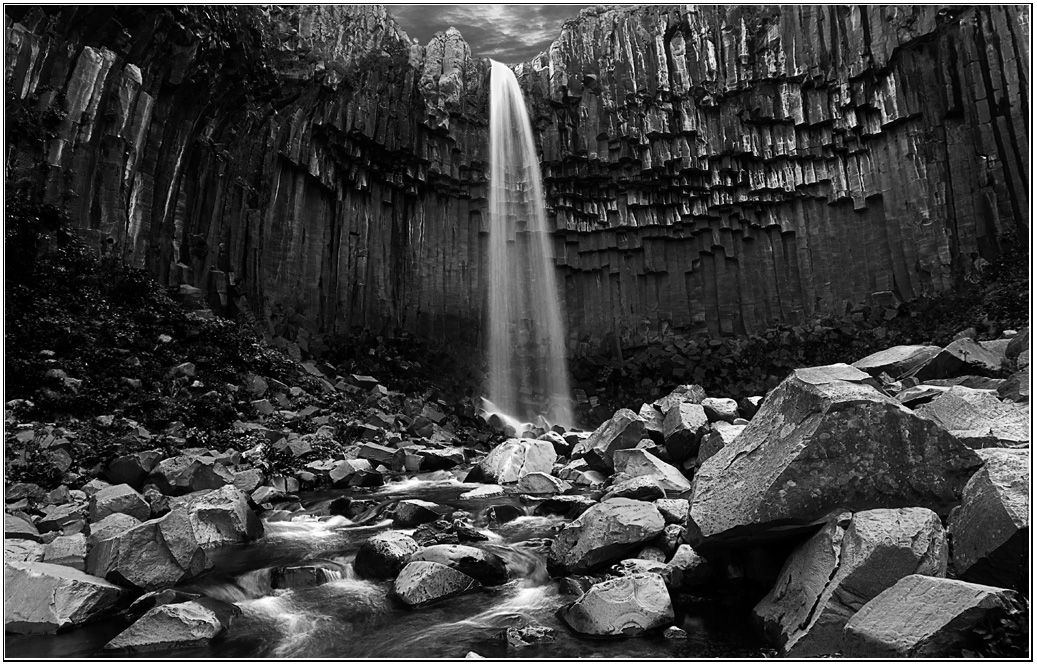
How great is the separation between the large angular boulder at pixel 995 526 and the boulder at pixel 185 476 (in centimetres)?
800

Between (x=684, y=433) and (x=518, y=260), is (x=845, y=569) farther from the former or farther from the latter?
(x=518, y=260)

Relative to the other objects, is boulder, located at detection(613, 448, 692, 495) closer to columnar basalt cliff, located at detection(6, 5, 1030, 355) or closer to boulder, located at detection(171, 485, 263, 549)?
boulder, located at detection(171, 485, 263, 549)

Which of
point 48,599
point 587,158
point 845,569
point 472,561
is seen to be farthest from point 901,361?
point 587,158

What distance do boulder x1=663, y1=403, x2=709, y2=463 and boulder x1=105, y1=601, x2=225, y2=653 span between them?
6.88 meters

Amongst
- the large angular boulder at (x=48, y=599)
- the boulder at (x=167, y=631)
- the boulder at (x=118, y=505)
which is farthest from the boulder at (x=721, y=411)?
the large angular boulder at (x=48, y=599)

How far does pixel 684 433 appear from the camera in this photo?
930cm

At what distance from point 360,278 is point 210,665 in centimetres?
1886

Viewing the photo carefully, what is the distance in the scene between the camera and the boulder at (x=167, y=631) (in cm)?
378

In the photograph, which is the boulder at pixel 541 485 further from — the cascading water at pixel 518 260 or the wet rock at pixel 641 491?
the cascading water at pixel 518 260

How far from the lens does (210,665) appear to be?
115 inches

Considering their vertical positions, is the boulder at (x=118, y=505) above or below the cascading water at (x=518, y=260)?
below

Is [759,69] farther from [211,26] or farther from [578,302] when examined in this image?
[211,26]

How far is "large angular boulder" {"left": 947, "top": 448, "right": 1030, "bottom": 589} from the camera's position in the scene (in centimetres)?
314

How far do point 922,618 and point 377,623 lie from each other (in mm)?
3333
